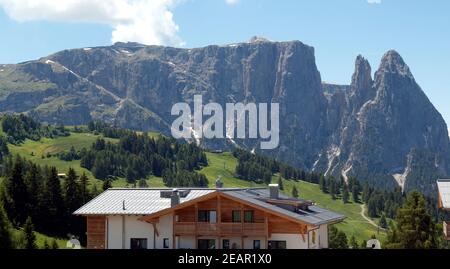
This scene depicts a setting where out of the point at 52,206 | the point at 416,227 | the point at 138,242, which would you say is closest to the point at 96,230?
the point at 138,242

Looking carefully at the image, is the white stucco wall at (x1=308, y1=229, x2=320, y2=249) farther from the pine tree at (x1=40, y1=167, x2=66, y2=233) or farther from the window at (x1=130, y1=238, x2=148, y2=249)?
the pine tree at (x1=40, y1=167, x2=66, y2=233)

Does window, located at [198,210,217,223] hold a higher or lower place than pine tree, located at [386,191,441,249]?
higher

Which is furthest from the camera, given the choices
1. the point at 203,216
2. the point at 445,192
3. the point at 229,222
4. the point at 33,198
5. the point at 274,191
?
the point at 33,198

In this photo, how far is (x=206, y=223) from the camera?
56844mm

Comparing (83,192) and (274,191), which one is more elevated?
(274,191)

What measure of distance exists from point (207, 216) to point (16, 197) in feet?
154

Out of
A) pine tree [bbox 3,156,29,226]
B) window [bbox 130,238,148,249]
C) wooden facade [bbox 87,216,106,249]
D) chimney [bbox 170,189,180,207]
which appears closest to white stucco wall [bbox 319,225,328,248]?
chimney [bbox 170,189,180,207]

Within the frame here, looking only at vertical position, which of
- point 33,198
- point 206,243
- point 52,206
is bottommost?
point 52,206

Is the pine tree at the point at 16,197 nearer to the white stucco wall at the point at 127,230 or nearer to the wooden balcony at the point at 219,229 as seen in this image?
the white stucco wall at the point at 127,230

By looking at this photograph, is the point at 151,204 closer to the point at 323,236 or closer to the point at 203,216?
the point at 203,216

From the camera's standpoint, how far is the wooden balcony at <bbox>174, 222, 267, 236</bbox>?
55844 mm
